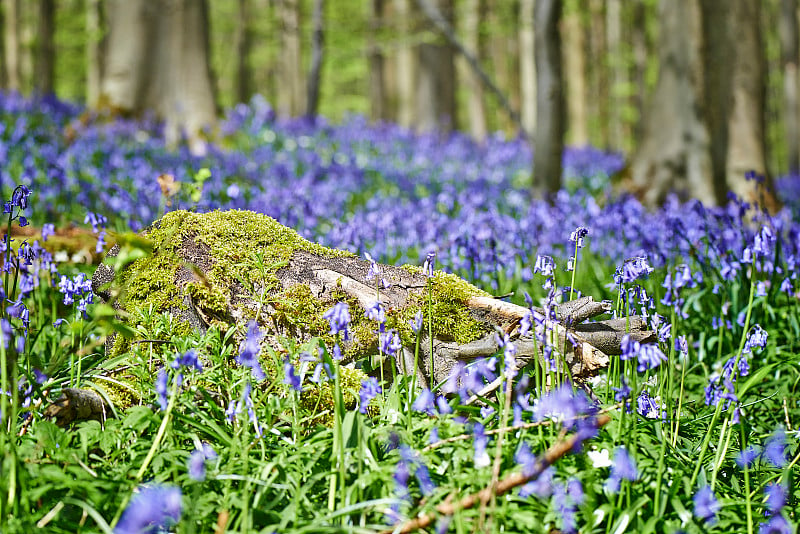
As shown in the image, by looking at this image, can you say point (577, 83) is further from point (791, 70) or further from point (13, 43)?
point (13, 43)

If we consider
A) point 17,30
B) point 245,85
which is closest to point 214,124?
point 245,85

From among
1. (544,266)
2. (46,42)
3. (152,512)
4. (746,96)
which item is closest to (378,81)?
(46,42)

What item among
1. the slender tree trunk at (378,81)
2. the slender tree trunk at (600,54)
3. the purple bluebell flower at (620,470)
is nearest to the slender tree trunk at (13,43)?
the slender tree trunk at (378,81)

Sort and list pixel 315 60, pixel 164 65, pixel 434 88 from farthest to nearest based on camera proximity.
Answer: pixel 434 88
pixel 315 60
pixel 164 65

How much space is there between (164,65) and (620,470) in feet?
30.5

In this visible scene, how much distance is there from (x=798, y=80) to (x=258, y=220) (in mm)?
16366

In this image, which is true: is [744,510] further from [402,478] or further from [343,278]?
[343,278]

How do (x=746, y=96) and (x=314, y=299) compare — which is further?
(x=746, y=96)

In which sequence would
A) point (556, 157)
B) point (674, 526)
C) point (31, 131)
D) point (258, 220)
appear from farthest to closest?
point (31, 131), point (556, 157), point (258, 220), point (674, 526)

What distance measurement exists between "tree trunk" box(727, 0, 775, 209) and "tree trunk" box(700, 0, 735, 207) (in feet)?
2.46

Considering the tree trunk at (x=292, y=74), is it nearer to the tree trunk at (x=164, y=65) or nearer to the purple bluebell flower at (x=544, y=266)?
the tree trunk at (x=164, y=65)

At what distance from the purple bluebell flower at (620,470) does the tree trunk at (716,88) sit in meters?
5.98

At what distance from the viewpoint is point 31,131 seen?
8.01 metres

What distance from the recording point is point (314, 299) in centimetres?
265
